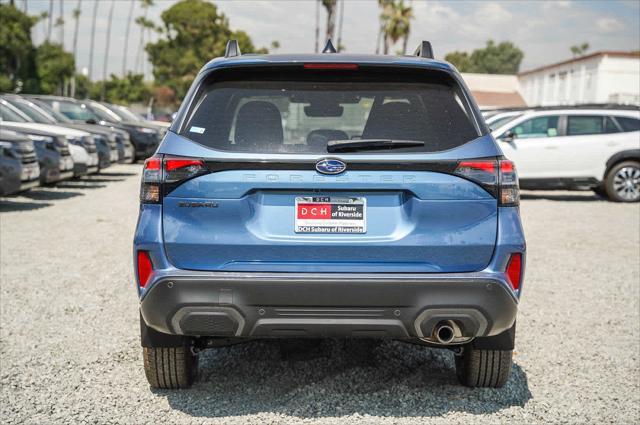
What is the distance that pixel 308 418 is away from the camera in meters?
3.87

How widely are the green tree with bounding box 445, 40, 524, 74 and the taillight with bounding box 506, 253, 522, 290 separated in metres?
149

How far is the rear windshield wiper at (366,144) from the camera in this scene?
11.6 feet

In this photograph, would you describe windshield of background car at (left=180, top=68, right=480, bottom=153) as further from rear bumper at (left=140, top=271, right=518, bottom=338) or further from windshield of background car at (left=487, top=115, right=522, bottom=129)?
windshield of background car at (left=487, top=115, right=522, bottom=129)

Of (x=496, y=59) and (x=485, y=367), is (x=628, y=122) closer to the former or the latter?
(x=485, y=367)

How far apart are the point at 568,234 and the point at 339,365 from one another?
283 inches

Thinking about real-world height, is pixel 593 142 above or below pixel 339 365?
above

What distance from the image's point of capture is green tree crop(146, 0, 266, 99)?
81.6 meters

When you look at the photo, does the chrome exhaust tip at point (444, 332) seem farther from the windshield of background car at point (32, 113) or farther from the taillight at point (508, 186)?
the windshield of background car at point (32, 113)

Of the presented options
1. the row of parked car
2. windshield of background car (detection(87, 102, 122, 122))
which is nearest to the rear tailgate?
the row of parked car

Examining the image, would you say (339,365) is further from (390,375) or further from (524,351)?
(524,351)

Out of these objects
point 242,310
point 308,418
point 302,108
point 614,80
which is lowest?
point 308,418

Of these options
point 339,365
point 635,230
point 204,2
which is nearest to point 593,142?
point 635,230

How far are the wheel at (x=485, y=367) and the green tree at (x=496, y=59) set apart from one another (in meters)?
149

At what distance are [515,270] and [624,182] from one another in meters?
13.2
